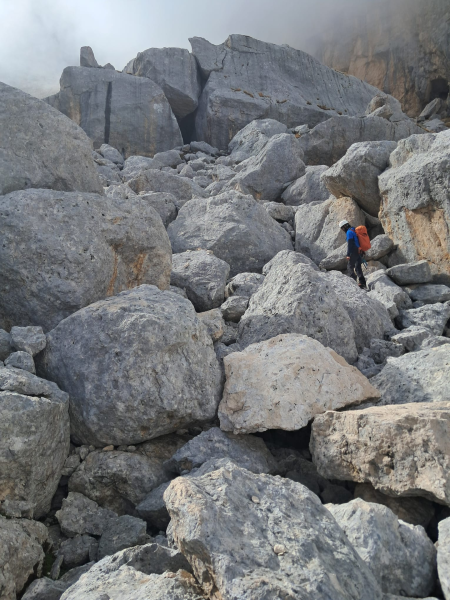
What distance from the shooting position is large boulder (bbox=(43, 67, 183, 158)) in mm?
35750

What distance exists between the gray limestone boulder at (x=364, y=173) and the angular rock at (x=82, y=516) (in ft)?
39.7

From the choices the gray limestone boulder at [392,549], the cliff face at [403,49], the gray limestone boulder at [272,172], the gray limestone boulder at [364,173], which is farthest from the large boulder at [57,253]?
the cliff face at [403,49]

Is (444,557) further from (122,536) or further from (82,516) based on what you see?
(82,516)

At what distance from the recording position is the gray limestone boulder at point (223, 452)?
206 inches

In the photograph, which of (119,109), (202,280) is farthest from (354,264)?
(119,109)

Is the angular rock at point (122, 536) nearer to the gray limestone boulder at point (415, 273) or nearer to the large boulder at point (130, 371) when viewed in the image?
the large boulder at point (130, 371)

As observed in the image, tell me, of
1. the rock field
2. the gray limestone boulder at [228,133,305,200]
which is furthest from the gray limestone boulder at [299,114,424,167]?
the rock field

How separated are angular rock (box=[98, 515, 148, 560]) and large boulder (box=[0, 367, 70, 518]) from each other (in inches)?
31.0

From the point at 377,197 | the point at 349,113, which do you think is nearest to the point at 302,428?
the point at 377,197

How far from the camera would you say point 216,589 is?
304cm

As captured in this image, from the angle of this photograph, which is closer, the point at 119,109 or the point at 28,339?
the point at 28,339

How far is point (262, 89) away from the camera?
3994cm

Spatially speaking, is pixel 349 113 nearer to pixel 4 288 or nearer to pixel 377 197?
pixel 377 197

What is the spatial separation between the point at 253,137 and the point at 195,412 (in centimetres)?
2812
